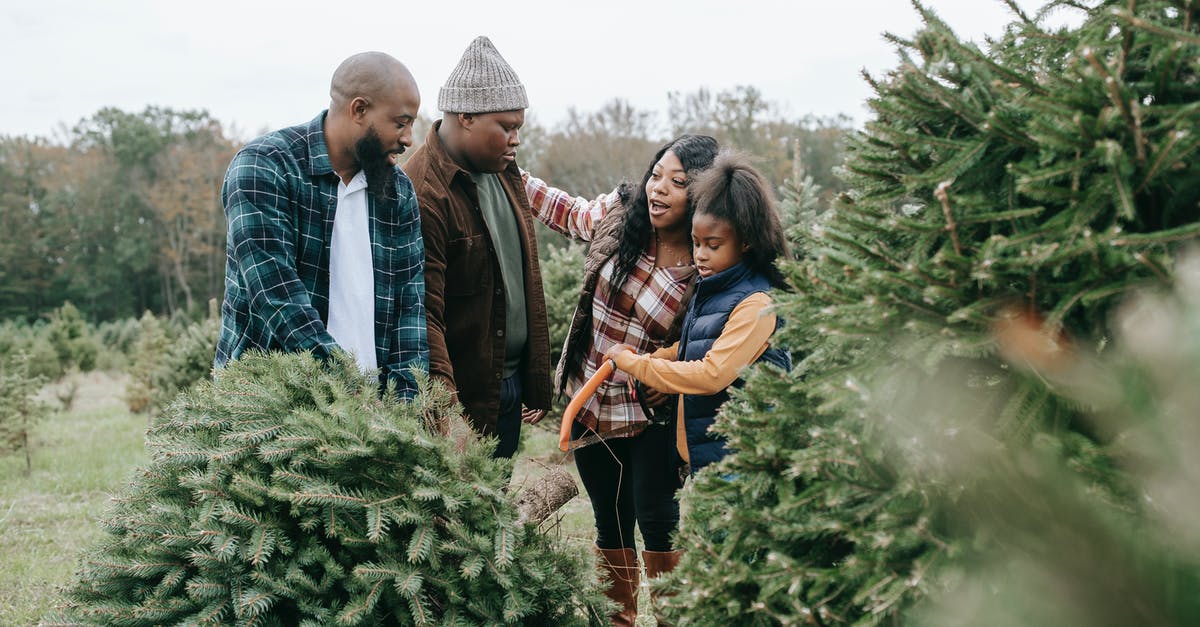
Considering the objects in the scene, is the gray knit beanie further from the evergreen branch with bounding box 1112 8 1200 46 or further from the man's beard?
the evergreen branch with bounding box 1112 8 1200 46

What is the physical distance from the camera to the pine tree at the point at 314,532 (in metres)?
2.20

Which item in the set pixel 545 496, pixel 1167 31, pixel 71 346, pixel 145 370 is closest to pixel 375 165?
pixel 545 496

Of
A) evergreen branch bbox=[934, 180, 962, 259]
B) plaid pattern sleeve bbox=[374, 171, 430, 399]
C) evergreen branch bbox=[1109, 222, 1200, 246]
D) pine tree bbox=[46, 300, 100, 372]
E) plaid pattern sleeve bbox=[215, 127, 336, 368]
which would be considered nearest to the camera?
evergreen branch bbox=[1109, 222, 1200, 246]

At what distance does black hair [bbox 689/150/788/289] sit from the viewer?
10.7 feet

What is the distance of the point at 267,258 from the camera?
9.57ft

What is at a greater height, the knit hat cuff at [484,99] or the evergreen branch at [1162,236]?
the knit hat cuff at [484,99]

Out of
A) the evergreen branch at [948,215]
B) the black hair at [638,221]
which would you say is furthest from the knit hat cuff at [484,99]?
the evergreen branch at [948,215]

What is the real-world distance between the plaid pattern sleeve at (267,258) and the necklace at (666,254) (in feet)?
4.74

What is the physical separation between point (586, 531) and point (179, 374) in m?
5.54

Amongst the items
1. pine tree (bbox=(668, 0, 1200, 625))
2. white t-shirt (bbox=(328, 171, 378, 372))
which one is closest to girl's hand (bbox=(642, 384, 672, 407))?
white t-shirt (bbox=(328, 171, 378, 372))

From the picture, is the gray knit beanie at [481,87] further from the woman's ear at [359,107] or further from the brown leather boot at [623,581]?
the brown leather boot at [623,581]

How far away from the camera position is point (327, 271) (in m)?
3.15

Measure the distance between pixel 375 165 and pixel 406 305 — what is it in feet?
1.76

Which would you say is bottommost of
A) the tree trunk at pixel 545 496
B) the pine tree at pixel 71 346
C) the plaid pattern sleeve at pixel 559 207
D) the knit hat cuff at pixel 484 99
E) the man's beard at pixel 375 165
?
the pine tree at pixel 71 346
